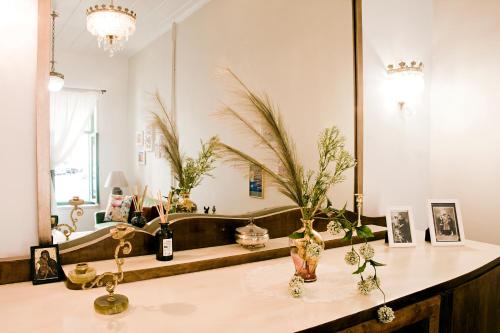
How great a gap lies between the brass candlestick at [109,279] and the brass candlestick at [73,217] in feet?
0.81

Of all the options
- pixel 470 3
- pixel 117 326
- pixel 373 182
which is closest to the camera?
pixel 117 326

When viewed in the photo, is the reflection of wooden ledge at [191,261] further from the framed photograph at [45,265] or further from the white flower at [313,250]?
the white flower at [313,250]

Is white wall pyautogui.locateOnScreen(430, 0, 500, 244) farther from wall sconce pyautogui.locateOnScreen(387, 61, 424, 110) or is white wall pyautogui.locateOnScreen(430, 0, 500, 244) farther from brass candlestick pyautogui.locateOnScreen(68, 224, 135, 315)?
brass candlestick pyautogui.locateOnScreen(68, 224, 135, 315)

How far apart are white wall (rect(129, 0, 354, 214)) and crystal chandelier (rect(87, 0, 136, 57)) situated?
0.09 metres

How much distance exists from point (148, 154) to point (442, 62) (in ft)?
7.03

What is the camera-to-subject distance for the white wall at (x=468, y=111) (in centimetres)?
→ 227

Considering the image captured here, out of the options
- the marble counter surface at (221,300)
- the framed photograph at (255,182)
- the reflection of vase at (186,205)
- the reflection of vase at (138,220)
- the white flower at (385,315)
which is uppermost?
the framed photograph at (255,182)

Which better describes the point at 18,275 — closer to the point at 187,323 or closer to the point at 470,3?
the point at 187,323

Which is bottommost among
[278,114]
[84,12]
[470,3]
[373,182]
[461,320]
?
[461,320]

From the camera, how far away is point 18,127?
4.00 ft

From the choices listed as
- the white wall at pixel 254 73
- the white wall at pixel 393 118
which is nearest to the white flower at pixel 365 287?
the white wall at pixel 254 73

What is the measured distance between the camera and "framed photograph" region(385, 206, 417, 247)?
5.96 ft

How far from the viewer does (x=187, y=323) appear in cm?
93

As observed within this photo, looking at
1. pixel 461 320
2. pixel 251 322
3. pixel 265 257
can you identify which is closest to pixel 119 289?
pixel 251 322
